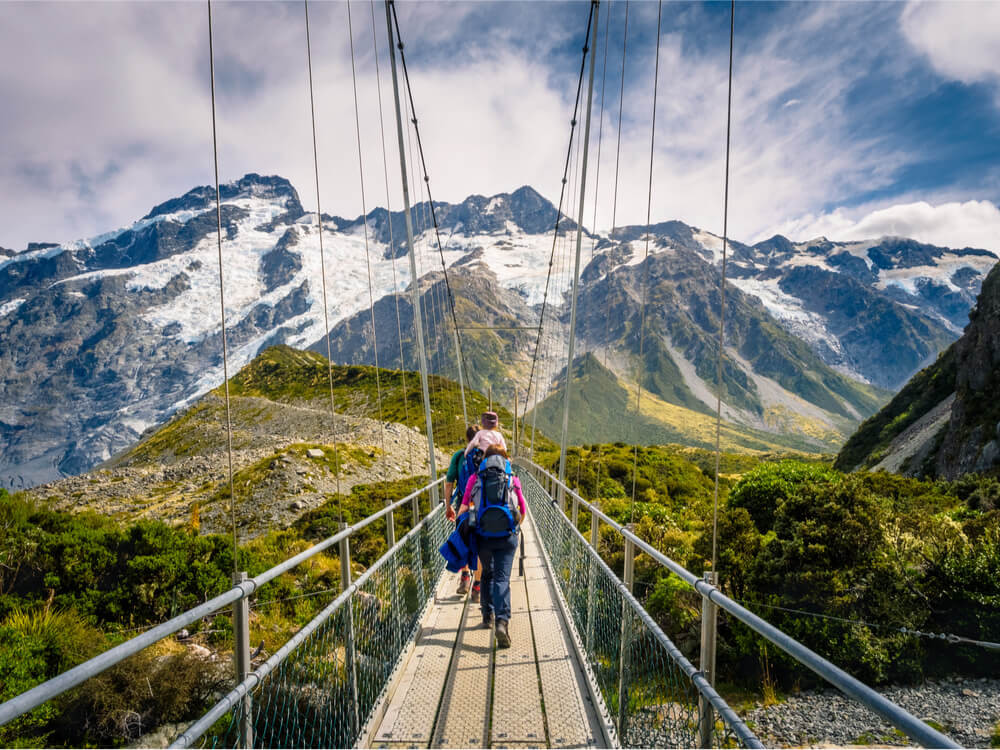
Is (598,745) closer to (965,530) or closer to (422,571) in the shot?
(422,571)

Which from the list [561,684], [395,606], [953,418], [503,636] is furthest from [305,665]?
[953,418]

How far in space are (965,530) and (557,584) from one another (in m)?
6.41

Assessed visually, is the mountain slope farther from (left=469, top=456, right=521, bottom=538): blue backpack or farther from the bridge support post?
the bridge support post

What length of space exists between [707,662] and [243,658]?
5.41 ft

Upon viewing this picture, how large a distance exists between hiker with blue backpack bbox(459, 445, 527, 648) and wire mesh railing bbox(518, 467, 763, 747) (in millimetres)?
607

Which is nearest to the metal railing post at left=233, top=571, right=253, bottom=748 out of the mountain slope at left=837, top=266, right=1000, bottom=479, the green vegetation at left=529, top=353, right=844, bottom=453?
the mountain slope at left=837, top=266, right=1000, bottom=479

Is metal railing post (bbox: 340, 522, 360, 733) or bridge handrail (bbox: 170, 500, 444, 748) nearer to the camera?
bridge handrail (bbox: 170, 500, 444, 748)

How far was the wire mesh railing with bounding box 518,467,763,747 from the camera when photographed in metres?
2.04

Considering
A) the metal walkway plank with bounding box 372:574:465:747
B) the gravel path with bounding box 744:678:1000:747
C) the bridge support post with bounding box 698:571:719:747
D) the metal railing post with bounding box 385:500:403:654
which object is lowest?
the gravel path with bounding box 744:678:1000:747

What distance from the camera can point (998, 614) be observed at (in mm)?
6609

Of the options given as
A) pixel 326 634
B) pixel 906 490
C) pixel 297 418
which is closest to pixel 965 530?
pixel 906 490

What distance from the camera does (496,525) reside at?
433cm

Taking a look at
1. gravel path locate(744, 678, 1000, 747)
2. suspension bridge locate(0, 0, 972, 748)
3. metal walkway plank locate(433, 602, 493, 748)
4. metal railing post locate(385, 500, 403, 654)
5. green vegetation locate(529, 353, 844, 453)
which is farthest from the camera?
green vegetation locate(529, 353, 844, 453)

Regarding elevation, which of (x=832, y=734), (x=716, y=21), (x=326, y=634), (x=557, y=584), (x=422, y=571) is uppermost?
(x=716, y=21)
